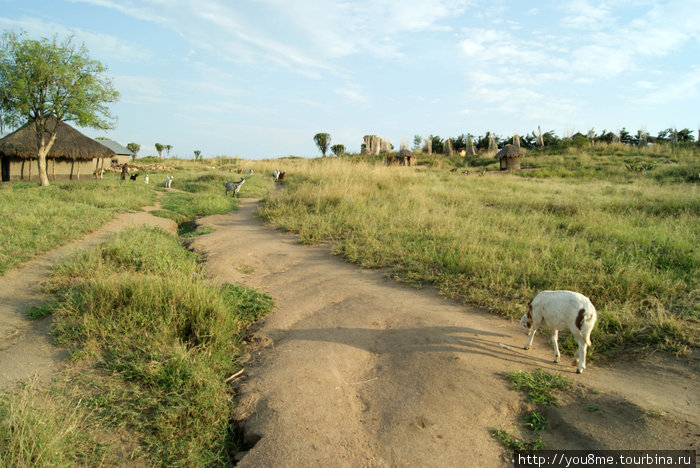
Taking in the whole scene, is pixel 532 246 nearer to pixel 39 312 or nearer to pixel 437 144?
pixel 39 312

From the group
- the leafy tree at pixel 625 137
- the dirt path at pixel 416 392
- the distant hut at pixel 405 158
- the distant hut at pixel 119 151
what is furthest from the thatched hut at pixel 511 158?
the distant hut at pixel 119 151

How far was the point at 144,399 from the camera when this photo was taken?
2.83 metres

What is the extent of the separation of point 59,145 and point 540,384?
22.8 metres

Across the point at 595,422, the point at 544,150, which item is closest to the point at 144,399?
the point at 595,422

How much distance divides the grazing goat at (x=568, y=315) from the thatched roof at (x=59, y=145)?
1994 cm

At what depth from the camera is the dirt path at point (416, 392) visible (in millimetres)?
2463

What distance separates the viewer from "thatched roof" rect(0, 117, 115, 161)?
1792 cm

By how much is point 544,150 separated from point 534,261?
30.9 m

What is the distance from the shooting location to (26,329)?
3801 millimetres

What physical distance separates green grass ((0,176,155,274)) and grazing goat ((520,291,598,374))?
6.17 metres

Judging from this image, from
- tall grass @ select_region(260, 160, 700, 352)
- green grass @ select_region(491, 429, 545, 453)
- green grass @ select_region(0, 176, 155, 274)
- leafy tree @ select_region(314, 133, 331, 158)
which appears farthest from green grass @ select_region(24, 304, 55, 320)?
leafy tree @ select_region(314, 133, 331, 158)

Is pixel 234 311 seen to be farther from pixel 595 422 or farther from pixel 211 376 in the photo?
pixel 595 422

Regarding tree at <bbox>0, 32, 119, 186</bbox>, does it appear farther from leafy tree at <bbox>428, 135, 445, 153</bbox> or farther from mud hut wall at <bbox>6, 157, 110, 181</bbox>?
leafy tree at <bbox>428, 135, 445, 153</bbox>

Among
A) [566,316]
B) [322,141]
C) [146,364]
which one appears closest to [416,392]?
[566,316]
